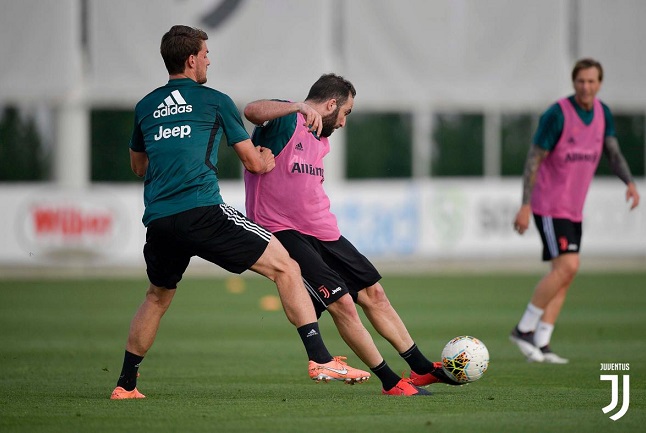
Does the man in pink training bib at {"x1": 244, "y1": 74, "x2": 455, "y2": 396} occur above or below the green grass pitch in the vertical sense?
above

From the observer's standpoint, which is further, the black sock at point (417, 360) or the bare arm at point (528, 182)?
the bare arm at point (528, 182)

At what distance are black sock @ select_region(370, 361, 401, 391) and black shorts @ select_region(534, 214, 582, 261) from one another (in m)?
3.32

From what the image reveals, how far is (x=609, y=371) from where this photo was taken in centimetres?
977

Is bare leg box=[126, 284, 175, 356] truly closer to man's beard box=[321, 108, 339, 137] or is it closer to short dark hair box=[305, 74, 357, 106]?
man's beard box=[321, 108, 339, 137]

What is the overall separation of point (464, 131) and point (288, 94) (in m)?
5.08

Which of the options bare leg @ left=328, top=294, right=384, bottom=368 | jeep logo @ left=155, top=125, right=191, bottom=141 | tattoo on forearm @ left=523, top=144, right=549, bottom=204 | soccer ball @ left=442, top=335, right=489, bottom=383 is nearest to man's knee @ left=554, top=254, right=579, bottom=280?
tattoo on forearm @ left=523, top=144, right=549, bottom=204

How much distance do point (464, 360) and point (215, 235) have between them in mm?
1920

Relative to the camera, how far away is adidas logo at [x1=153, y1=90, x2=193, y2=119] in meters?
7.67

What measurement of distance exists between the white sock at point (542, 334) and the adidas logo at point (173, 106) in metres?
4.68

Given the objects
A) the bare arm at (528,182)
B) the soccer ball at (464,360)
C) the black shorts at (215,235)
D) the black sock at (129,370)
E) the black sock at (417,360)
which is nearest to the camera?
the black shorts at (215,235)

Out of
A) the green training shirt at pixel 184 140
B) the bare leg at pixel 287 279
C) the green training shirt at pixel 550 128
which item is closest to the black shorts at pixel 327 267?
the bare leg at pixel 287 279

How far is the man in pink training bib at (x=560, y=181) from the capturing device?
11.0m

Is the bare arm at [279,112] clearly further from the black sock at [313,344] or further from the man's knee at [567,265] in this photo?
the man's knee at [567,265]

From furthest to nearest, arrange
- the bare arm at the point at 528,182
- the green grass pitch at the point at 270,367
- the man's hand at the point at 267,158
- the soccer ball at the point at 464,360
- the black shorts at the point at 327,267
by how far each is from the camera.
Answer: the bare arm at the point at 528,182
the soccer ball at the point at 464,360
the black shorts at the point at 327,267
the man's hand at the point at 267,158
the green grass pitch at the point at 270,367
